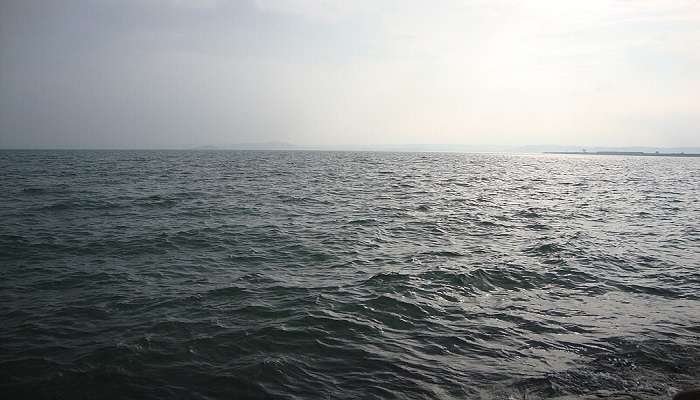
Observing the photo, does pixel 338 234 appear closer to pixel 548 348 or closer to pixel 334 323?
pixel 334 323

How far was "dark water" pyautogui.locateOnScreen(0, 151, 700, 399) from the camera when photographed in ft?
25.4

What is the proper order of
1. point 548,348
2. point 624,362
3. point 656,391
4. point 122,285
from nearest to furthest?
point 656,391
point 624,362
point 548,348
point 122,285

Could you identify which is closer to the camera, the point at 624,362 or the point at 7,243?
the point at 624,362

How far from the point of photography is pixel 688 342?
9.50 m

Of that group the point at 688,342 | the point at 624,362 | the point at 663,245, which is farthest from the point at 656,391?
the point at 663,245

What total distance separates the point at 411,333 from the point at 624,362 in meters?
4.42

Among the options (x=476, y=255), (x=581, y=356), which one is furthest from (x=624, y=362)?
(x=476, y=255)

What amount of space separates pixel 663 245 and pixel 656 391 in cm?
1604

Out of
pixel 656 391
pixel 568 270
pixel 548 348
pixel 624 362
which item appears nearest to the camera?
pixel 656 391

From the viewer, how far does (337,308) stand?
11.1 m

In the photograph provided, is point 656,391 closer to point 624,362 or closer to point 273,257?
point 624,362

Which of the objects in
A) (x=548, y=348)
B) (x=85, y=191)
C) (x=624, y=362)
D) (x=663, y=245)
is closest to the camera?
(x=624, y=362)

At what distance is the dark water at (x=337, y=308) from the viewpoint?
7.73 m

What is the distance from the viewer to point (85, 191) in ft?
110
